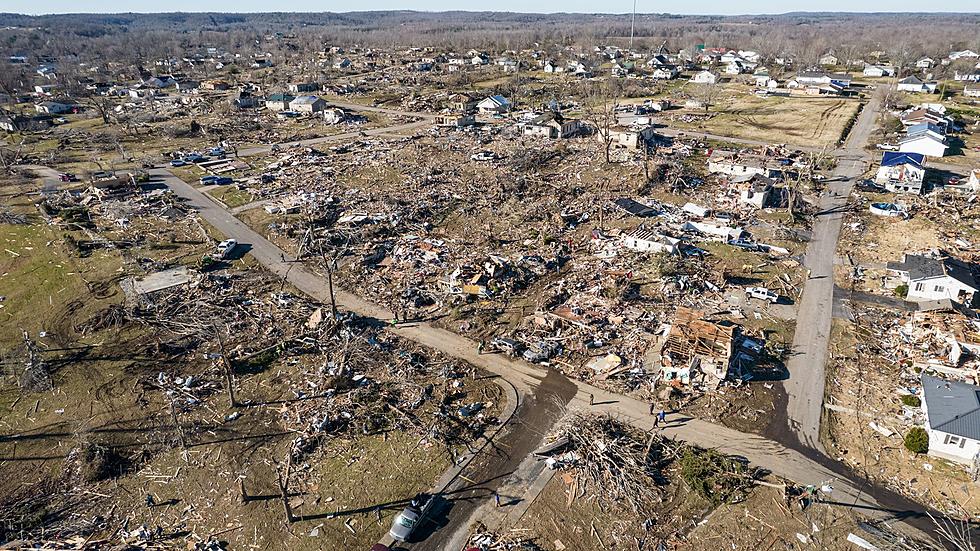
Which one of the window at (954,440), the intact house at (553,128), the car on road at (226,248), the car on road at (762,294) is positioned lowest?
the window at (954,440)

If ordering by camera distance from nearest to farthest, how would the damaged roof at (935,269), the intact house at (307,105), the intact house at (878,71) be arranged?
the damaged roof at (935,269) → the intact house at (307,105) → the intact house at (878,71)

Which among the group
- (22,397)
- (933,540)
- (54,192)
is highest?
(54,192)

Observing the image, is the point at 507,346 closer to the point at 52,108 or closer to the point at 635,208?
the point at 635,208

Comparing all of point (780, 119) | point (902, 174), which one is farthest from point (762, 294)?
point (780, 119)

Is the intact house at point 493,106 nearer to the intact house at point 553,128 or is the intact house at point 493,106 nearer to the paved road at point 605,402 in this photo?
the intact house at point 553,128

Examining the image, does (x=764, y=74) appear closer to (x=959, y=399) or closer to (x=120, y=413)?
(x=959, y=399)

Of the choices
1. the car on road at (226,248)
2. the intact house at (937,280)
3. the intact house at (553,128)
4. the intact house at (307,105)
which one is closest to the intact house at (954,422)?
the intact house at (937,280)

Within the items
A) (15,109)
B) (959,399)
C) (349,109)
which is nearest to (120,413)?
(959,399)
